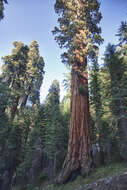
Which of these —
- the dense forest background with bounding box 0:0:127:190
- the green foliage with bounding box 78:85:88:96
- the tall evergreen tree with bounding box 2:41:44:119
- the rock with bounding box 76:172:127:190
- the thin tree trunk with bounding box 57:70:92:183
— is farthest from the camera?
the tall evergreen tree with bounding box 2:41:44:119

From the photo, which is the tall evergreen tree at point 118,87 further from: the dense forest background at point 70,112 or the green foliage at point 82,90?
the green foliage at point 82,90

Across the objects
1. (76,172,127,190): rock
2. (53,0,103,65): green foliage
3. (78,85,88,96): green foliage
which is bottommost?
(76,172,127,190): rock

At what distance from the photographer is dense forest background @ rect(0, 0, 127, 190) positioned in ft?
27.0

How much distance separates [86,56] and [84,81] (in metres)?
1.92

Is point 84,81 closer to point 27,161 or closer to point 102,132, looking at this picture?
point 102,132

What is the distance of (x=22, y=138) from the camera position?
15.3 meters

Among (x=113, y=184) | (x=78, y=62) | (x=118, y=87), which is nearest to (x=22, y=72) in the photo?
(x=78, y=62)

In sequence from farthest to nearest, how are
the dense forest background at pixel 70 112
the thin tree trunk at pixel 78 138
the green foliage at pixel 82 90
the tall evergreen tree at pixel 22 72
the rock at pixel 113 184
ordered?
the tall evergreen tree at pixel 22 72, the dense forest background at pixel 70 112, the green foliage at pixel 82 90, the thin tree trunk at pixel 78 138, the rock at pixel 113 184

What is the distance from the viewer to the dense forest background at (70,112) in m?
8.22

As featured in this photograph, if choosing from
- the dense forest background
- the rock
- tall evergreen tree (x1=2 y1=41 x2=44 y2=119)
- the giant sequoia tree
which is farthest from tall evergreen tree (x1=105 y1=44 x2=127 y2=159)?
tall evergreen tree (x1=2 y1=41 x2=44 y2=119)

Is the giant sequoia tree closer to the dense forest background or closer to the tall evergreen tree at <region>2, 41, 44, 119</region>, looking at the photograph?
the dense forest background

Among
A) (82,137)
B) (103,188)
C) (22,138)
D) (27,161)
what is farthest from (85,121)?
(22,138)

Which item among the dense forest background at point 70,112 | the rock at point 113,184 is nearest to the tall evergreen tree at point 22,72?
the dense forest background at point 70,112

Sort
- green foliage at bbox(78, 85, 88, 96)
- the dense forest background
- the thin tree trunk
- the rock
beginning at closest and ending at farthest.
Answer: the rock
the thin tree trunk
green foliage at bbox(78, 85, 88, 96)
the dense forest background
